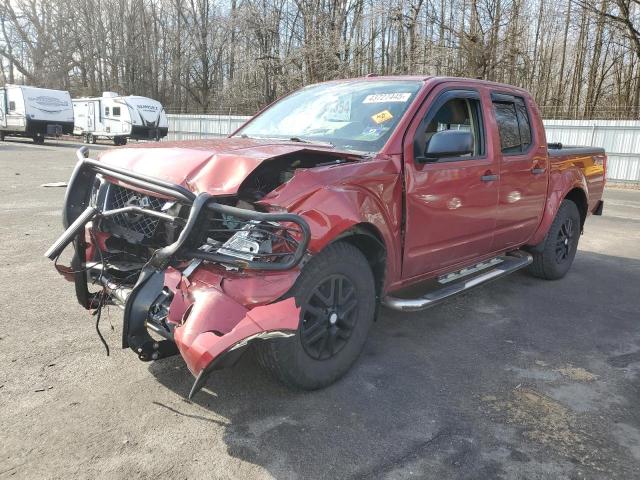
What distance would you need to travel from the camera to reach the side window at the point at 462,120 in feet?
13.3

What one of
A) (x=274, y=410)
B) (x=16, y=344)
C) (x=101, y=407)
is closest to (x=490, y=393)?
(x=274, y=410)

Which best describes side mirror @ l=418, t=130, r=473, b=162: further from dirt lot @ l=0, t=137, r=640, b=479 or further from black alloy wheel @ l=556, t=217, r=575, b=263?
black alloy wheel @ l=556, t=217, r=575, b=263

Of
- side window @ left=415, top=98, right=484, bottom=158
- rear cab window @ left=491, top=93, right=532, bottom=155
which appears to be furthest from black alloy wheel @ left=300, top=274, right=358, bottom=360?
rear cab window @ left=491, top=93, right=532, bottom=155

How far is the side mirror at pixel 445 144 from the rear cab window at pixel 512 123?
1052mm

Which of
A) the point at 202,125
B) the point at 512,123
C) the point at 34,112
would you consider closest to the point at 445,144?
the point at 512,123

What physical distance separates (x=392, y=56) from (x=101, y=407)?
1133 inches

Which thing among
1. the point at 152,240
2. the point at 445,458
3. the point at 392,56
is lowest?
the point at 445,458

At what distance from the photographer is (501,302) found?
5.04 meters

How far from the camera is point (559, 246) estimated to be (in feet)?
19.0


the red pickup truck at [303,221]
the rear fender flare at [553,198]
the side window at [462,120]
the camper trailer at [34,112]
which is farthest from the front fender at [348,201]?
the camper trailer at [34,112]

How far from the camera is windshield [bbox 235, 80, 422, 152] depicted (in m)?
3.68

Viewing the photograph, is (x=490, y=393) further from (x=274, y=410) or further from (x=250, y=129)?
(x=250, y=129)

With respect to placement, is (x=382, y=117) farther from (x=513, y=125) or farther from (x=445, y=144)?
(x=513, y=125)

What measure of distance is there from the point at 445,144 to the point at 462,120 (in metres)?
0.87
